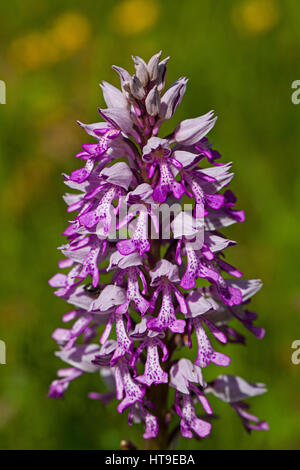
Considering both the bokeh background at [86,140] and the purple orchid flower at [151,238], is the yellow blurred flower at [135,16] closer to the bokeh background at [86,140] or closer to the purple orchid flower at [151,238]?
the bokeh background at [86,140]

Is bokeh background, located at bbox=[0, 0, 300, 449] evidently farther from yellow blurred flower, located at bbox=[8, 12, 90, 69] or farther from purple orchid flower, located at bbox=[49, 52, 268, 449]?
purple orchid flower, located at bbox=[49, 52, 268, 449]

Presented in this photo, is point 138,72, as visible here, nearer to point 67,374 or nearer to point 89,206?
point 89,206

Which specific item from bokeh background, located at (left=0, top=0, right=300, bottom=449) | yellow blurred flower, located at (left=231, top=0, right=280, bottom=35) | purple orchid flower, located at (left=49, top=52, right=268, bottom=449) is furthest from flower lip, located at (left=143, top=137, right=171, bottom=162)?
yellow blurred flower, located at (left=231, top=0, right=280, bottom=35)

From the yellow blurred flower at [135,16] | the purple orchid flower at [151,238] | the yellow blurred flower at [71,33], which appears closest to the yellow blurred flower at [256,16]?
the yellow blurred flower at [135,16]

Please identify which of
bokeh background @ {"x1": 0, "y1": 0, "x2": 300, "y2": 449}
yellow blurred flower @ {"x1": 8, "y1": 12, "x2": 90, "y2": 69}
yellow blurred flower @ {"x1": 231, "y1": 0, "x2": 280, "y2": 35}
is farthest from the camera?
yellow blurred flower @ {"x1": 8, "y1": 12, "x2": 90, "y2": 69}

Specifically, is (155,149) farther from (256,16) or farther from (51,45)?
(51,45)

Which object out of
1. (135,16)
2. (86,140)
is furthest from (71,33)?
(86,140)
